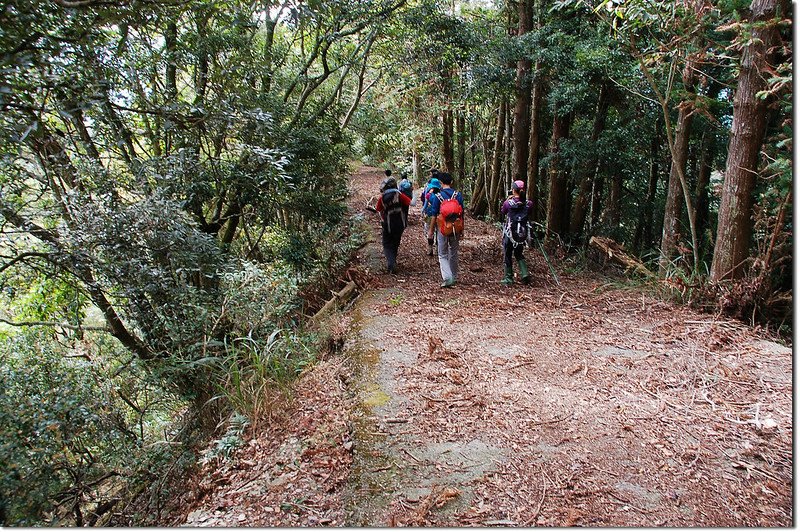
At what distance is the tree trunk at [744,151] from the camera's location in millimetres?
6062

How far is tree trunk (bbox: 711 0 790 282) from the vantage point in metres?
6.06

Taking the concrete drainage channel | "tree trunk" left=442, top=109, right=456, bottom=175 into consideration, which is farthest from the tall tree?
the concrete drainage channel

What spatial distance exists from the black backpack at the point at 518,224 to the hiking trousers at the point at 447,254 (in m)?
0.91

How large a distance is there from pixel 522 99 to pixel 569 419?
9619 mm

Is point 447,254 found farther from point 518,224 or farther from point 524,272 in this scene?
point 524,272

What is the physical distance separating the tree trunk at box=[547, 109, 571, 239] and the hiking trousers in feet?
16.7

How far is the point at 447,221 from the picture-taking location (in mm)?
8109

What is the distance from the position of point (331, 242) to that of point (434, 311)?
468 cm

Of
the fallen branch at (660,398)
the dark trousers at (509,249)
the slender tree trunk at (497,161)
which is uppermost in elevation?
the slender tree trunk at (497,161)

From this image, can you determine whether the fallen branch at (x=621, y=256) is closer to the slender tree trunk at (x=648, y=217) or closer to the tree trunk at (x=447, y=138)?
the slender tree trunk at (x=648, y=217)

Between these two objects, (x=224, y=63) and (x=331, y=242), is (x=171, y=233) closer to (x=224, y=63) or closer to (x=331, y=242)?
(x=224, y=63)

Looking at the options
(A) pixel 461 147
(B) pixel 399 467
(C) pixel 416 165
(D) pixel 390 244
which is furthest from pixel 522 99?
(B) pixel 399 467

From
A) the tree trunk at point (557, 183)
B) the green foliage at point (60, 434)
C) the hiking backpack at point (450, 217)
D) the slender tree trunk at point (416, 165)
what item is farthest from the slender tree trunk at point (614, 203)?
the green foliage at point (60, 434)

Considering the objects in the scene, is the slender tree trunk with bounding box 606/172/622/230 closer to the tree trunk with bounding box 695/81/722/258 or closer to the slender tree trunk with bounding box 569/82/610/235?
the slender tree trunk with bounding box 569/82/610/235
